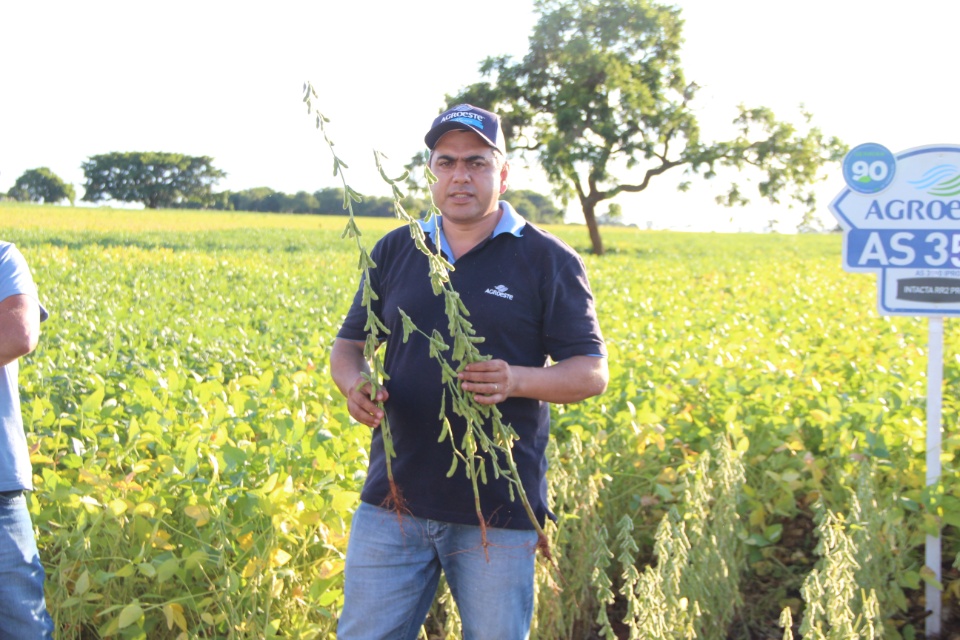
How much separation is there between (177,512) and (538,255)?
1.48 m

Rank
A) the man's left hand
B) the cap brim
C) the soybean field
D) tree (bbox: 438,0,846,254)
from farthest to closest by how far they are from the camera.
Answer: tree (bbox: 438,0,846,254)
the soybean field
the cap brim
the man's left hand

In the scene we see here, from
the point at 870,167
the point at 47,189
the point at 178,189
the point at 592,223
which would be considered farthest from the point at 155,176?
the point at 870,167

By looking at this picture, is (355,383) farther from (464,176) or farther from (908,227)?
(908,227)

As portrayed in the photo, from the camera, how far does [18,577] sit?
2441mm

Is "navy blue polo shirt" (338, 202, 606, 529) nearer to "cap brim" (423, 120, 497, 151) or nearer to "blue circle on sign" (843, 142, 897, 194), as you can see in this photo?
"cap brim" (423, 120, 497, 151)

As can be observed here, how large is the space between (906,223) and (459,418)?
233cm

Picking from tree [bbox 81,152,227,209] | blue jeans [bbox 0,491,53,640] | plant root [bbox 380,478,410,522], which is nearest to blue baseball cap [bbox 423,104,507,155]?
plant root [bbox 380,478,410,522]

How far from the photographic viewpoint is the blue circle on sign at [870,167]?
3.76m

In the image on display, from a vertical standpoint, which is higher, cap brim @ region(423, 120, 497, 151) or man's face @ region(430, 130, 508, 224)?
cap brim @ region(423, 120, 497, 151)

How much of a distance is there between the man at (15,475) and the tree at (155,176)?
51486 mm

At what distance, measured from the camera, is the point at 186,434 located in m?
3.55

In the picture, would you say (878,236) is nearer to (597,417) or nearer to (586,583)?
(597,417)

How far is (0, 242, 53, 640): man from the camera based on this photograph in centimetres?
235

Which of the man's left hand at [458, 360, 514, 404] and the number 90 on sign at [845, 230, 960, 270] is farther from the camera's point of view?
the number 90 on sign at [845, 230, 960, 270]
